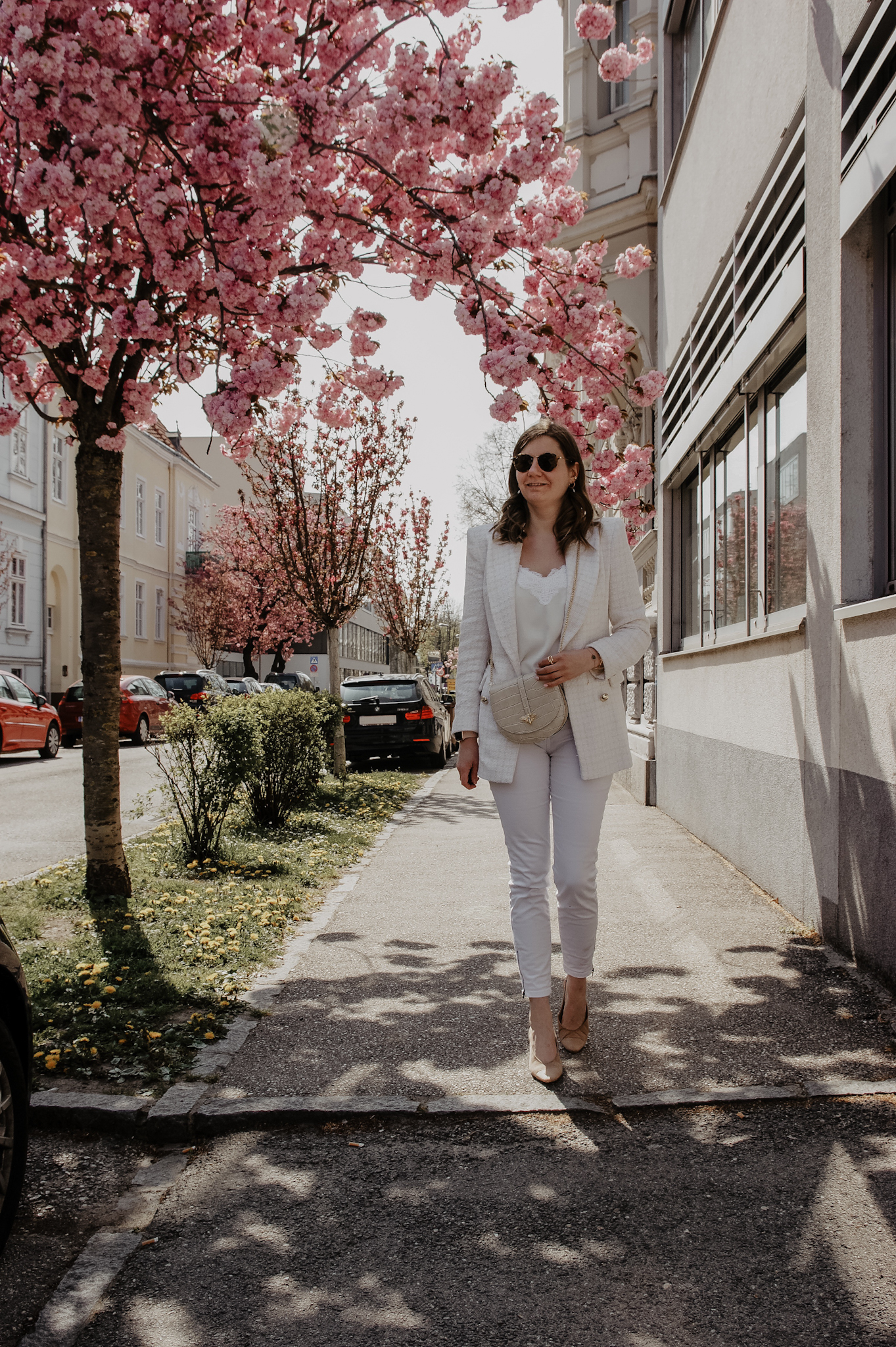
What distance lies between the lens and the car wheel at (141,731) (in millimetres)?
24797

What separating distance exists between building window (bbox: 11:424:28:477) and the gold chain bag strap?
31.1 meters

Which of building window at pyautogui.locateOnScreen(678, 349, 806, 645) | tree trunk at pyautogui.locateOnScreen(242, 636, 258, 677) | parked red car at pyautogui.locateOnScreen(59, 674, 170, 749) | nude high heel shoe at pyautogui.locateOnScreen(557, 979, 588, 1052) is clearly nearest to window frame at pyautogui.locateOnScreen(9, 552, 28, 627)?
parked red car at pyautogui.locateOnScreen(59, 674, 170, 749)

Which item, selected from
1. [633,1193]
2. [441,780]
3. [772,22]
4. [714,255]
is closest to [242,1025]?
[633,1193]

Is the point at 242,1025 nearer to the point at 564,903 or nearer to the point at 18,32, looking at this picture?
the point at 564,903

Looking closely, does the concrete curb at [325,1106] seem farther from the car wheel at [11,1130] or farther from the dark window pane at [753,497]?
the dark window pane at [753,497]

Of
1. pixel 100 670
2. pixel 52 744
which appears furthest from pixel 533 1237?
pixel 52 744

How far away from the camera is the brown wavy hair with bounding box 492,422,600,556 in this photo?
3.84 meters

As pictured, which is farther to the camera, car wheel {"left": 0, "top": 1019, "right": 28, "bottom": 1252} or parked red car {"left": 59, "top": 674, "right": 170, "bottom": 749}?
parked red car {"left": 59, "top": 674, "right": 170, "bottom": 749}

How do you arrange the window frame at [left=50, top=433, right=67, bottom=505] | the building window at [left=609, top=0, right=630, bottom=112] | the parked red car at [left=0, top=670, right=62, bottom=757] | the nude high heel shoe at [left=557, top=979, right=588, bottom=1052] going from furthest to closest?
the window frame at [left=50, top=433, right=67, bottom=505], the parked red car at [left=0, top=670, right=62, bottom=757], the building window at [left=609, top=0, right=630, bottom=112], the nude high heel shoe at [left=557, top=979, right=588, bottom=1052]

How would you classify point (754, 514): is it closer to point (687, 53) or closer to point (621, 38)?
point (687, 53)

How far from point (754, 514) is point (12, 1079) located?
20.7ft

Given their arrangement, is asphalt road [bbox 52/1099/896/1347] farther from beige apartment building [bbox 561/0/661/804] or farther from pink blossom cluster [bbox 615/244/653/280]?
beige apartment building [bbox 561/0/661/804]

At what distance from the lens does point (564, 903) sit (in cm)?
385

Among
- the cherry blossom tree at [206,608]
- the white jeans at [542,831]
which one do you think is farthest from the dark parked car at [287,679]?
the white jeans at [542,831]
